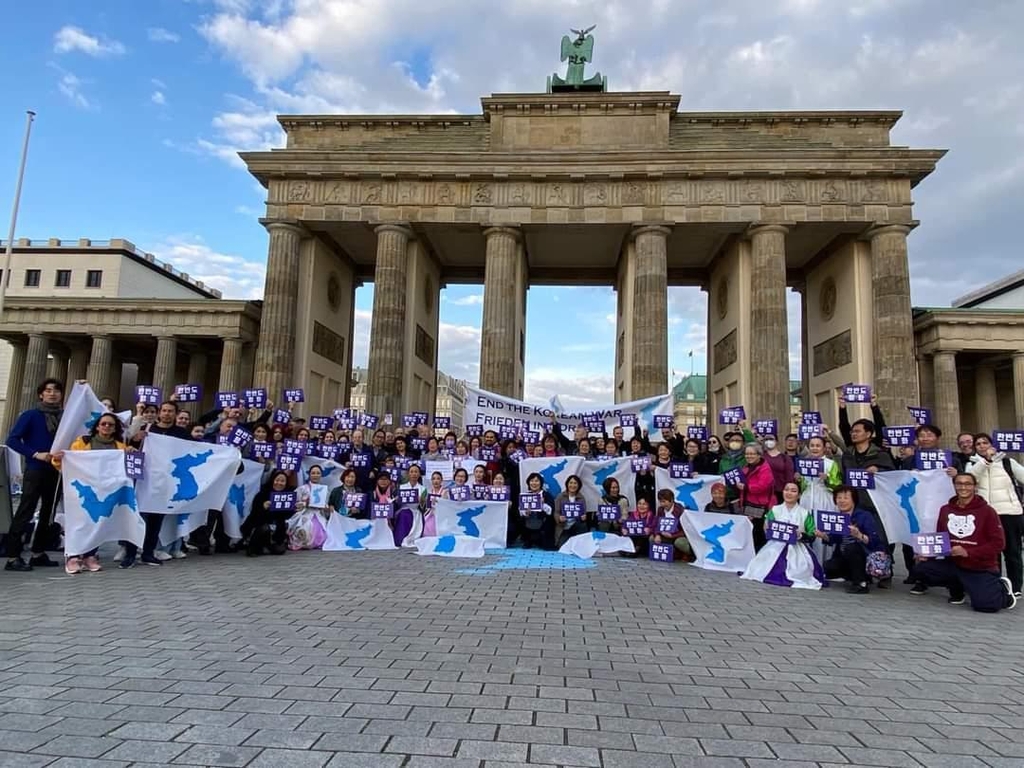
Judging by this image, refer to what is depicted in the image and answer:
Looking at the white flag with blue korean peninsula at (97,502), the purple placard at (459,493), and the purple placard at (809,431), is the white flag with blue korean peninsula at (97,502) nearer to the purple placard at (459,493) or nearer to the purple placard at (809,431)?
the purple placard at (459,493)

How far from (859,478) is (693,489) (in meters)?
3.06

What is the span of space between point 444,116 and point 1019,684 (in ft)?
108

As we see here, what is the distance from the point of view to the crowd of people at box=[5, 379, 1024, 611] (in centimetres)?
809

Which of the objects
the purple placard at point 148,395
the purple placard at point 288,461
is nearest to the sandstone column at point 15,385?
the purple placard at point 148,395

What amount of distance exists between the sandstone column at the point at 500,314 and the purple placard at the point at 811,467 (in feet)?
61.7

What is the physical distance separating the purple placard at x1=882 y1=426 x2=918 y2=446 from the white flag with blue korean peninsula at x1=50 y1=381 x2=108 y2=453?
11982 mm

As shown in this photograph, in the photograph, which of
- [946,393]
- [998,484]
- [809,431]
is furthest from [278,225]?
[946,393]

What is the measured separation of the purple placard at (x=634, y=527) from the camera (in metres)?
11.2

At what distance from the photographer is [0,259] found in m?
53.7

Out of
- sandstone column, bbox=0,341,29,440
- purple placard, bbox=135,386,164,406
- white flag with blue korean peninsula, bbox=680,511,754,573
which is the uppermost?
sandstone column, bbox=0,341,29,440

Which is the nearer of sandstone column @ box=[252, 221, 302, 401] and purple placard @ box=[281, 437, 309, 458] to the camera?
purple placard @ box=[281, 437, 309, 458]

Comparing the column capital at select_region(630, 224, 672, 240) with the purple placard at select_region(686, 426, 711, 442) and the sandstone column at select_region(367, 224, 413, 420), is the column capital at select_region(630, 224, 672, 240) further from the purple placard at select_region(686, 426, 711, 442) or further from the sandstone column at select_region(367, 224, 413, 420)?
the purple placard at select_region(686, 426, 711, 442)

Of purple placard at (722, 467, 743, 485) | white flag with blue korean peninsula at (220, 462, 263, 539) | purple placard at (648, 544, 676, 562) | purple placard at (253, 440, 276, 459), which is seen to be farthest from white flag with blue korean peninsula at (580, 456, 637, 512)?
white flag with blue korean peninsula at (220, 462, 263, 539)

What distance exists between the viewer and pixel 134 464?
8.58m
